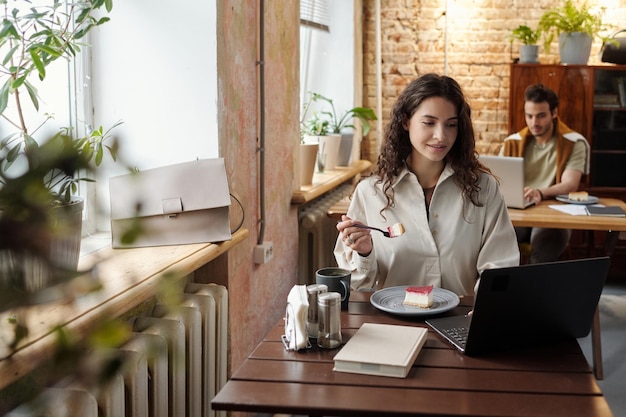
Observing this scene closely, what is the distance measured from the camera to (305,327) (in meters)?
1.88

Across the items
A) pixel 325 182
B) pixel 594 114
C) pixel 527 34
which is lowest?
pixel 325 182

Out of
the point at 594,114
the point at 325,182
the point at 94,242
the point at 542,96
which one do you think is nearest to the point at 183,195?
the point at 94,242

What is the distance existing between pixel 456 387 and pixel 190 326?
877 millimetres

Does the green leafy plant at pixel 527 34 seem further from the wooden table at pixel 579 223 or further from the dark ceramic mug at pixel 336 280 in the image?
the dark ceramic mug at pixel 336 280

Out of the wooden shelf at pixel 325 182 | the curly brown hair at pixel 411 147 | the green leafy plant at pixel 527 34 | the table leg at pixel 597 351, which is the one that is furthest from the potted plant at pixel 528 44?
the curly brown hair at pixel 411 147

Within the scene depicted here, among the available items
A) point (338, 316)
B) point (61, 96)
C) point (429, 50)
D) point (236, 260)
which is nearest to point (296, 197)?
point (236, 260)

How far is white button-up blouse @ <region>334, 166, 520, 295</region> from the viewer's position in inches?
105

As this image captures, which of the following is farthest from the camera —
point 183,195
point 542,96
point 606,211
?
point 542,96

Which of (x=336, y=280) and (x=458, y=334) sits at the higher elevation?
(x=336, y=280)

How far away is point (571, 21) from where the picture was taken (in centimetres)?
579

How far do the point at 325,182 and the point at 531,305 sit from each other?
8.99ft

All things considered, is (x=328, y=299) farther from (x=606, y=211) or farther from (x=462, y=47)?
(x=462, y=47)

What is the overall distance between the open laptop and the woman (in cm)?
139

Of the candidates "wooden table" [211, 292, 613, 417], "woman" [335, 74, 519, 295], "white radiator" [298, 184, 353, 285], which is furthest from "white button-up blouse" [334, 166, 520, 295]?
"white radiator" [298, 184, 353, 285]
